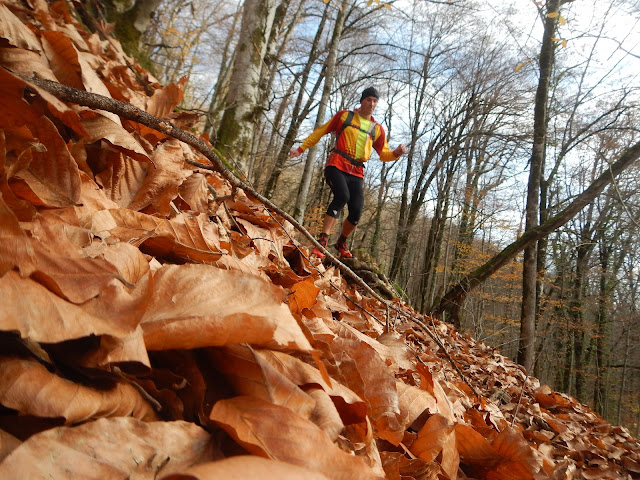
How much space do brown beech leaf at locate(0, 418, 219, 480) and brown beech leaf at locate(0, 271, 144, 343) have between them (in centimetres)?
10

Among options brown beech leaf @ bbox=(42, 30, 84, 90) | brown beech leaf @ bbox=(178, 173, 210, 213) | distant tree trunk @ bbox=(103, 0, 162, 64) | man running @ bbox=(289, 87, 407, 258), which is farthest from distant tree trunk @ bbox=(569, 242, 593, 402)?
brown beech leaf @ bbox=(42, 30, 84, 90)

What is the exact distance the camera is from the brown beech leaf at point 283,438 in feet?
1.54

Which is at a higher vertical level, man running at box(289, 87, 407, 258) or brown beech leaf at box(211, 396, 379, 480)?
man running at box(289, 87, 407, 258)

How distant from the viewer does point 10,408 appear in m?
0.38

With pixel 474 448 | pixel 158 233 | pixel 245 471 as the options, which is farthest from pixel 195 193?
pixel 474 448

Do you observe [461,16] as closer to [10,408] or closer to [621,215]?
[621,215]

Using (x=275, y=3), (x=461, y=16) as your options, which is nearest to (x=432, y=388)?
(x=275, y=3)

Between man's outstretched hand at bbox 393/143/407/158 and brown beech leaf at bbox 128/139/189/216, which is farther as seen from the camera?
man's outstretched hand at bbox 393/143/407/158

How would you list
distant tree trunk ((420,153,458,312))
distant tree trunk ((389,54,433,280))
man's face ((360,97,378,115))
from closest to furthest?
man's face ((360,97,378,115))
distant tree trunk ((389,54,433,280))
distant tree trunk ((420,153,458,312))

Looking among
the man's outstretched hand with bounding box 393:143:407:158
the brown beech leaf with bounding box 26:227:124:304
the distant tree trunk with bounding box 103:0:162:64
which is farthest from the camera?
the man's outstretched hand with bounding box 393:143:407:158

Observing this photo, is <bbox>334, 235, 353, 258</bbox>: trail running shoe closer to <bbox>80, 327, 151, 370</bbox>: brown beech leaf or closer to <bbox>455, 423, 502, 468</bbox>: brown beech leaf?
<bbox>455, 423, 502, 468</bbox>: brown beech leaf

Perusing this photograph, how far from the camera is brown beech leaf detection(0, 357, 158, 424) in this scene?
1.24 ft

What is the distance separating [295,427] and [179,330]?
0.22 m

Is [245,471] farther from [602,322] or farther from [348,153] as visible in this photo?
[602,322]
